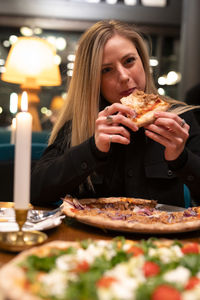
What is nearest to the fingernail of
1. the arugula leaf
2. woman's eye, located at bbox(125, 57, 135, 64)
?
woman's eye, located at bbox(125, 57, 135, 64)

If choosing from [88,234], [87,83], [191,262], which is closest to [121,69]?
[87,83]

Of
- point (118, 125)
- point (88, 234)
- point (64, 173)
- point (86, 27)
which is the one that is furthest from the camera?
point (86, 27)

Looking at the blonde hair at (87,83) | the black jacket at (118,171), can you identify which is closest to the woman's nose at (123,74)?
the blonde hair at (87,83)

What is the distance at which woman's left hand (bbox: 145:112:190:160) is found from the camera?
1.35m

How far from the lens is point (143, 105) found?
1615 mm

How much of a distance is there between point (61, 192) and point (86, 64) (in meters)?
0.71

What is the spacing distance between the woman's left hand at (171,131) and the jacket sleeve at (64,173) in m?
0.22

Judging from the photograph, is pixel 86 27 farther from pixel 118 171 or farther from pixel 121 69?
pixel 118 171

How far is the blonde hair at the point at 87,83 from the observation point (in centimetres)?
188

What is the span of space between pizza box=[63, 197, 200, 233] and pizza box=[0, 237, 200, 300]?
0.58 feet

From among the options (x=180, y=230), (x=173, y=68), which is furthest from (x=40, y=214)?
(x=173, y=68)

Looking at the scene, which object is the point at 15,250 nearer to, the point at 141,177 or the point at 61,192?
the point at 61,192

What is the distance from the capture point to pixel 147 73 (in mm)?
2072

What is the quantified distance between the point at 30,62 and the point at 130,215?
145 inches
